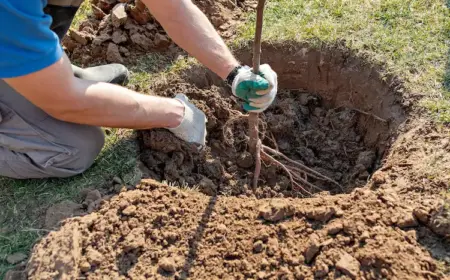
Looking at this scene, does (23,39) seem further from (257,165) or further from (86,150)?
(257,165)

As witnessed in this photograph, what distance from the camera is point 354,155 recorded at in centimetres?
310

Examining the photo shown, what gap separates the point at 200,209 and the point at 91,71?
1.38 meters

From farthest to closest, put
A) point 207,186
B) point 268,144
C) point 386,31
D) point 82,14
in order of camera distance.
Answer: point 82,14, point 386,31, point 268,144, point 207,186

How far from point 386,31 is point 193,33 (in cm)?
144

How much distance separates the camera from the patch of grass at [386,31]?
3029 millimetres

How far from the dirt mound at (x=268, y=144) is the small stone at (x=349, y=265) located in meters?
0.86

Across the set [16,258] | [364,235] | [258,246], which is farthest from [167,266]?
[364,235]

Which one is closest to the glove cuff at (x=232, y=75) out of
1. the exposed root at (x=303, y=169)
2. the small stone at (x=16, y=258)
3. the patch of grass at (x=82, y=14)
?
the exposed root at (x=303, y=169)

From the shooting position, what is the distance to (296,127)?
A: 3260 mm

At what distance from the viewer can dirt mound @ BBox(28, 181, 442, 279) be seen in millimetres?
2076

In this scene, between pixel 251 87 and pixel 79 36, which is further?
pixel 79 36

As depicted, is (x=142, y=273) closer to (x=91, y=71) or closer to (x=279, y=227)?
(x=279, y=227)

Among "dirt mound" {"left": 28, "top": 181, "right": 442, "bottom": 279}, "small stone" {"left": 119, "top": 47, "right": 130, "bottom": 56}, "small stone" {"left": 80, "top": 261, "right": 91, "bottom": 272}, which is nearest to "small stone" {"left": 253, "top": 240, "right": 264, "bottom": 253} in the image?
"dirt mound" {"left": 28, "top": 181, "right": 442, "bottom": 279}

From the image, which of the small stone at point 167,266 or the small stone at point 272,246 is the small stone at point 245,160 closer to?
the small stone at point 272,246
